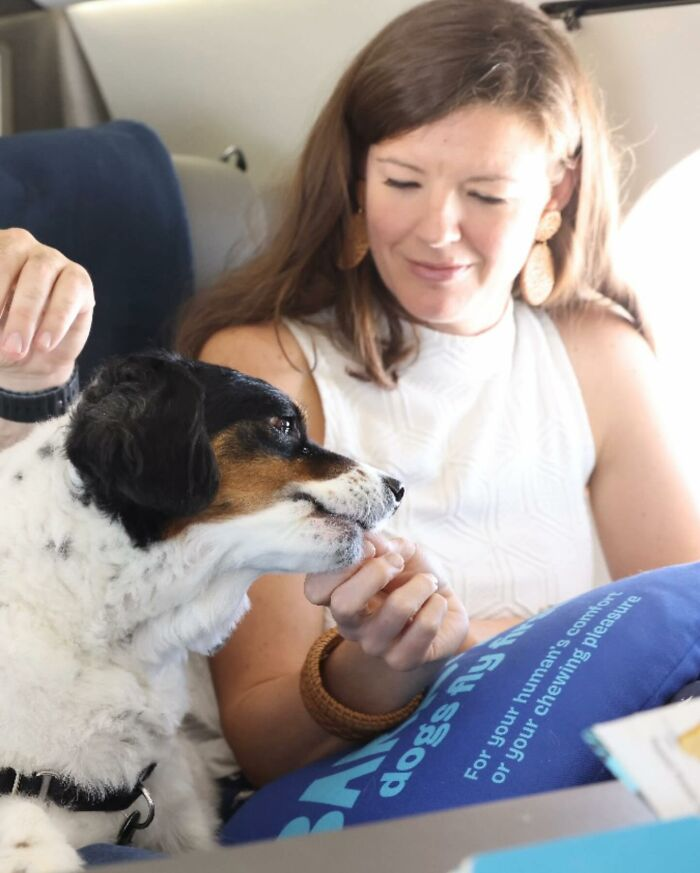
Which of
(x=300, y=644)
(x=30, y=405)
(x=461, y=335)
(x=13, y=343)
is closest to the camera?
(x=13, y=343)

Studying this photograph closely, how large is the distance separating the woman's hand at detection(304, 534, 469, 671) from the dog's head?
0.11 feet

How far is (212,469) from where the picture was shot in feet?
2.73

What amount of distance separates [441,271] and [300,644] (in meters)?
0.51

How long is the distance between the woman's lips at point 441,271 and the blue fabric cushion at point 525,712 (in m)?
0.49

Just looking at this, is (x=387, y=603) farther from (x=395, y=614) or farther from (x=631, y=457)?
(x=631, y=457)

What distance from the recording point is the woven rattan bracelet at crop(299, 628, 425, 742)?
1025 millimetres

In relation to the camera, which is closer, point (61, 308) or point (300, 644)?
point (61, 308)

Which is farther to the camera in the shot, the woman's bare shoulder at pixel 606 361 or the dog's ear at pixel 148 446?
the woman's bare shoulder at pixel 606 361

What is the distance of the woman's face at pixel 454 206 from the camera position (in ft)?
4.15

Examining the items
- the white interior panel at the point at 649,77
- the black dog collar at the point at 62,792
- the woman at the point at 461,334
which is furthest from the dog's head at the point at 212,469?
the white interior panel at the point at 649,77

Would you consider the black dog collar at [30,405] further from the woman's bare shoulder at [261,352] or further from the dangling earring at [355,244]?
the dangling earring at [355,244]

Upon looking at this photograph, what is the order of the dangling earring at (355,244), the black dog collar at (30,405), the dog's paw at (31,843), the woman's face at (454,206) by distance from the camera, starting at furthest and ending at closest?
the dangling earring at (355,244) < the woman's face at (454,206) < the black dog collar at (30,405) < the dog's paw at (31,843)

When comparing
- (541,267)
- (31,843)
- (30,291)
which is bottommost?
(31,843)

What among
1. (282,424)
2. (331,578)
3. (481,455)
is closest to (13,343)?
(282,424)
